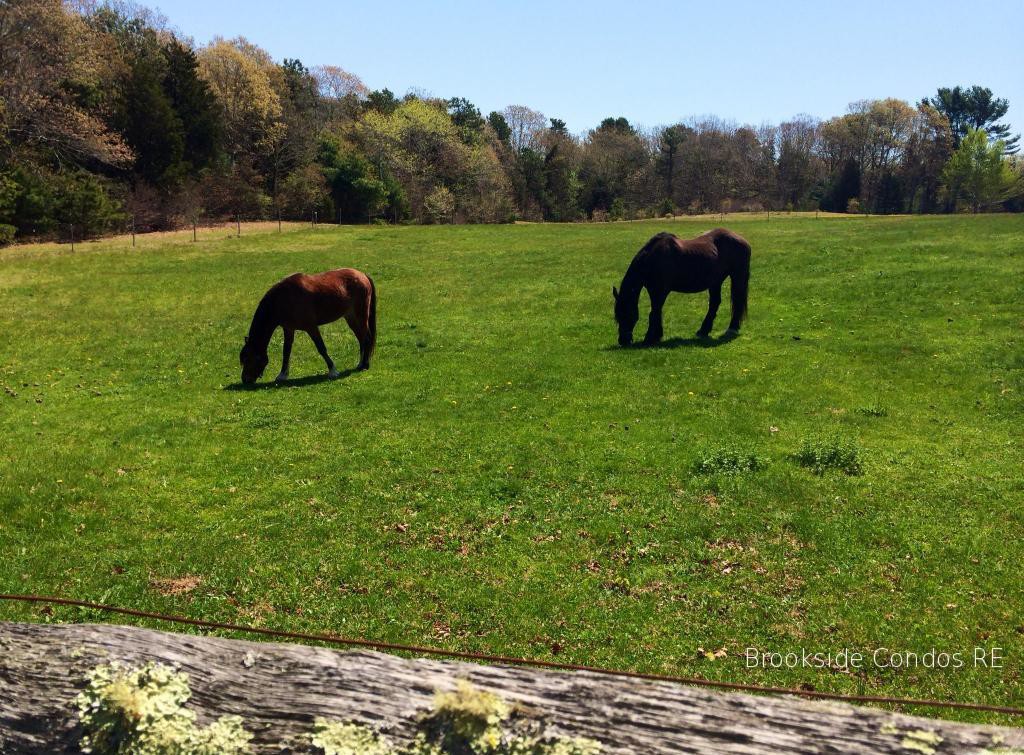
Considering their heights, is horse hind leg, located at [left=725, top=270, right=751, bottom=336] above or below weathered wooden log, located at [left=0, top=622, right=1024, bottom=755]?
above

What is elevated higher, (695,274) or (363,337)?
(695,274)

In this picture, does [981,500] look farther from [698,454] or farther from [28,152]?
[28,152]

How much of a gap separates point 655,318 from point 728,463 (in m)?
8.52

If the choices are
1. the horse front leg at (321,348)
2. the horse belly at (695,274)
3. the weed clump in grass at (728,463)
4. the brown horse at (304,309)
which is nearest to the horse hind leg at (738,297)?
the horse belly at (695,274)

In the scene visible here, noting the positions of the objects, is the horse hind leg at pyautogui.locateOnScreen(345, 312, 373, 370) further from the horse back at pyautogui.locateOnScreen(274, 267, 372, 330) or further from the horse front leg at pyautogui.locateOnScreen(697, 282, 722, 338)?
the horse front leg at pyautogui.locateOnScreen(697, 282, 722, 338)

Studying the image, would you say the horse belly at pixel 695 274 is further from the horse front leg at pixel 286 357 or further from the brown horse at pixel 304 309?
the horse front leg at pixel 286 357

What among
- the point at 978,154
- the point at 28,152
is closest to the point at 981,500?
the point at 28,152

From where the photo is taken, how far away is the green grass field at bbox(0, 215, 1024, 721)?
6809 millimetres

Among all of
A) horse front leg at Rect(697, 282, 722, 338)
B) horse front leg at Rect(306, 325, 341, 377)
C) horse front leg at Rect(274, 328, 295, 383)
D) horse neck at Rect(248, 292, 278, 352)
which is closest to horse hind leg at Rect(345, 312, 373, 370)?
horse front leg at Rect(306, 325, 341, 377)

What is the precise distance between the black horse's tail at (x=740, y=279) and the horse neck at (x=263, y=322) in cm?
1231

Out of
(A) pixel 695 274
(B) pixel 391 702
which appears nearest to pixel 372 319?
(A) pixel 695 274

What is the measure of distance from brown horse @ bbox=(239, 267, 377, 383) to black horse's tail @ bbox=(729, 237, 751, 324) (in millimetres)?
10102

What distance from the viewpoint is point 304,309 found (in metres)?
15.9

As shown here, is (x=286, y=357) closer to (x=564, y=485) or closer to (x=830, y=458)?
(x=564, y=485)
